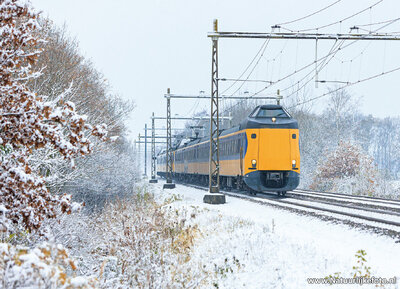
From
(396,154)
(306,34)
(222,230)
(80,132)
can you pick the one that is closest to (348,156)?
(306,34)

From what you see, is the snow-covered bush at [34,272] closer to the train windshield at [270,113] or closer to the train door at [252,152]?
the train door at [252,152]

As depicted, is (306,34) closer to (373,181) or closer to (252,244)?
(252,244)

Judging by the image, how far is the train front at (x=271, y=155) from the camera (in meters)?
20.0

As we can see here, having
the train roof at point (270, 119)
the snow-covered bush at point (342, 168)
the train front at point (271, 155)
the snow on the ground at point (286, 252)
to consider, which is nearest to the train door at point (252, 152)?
the train front at point (271, 155)

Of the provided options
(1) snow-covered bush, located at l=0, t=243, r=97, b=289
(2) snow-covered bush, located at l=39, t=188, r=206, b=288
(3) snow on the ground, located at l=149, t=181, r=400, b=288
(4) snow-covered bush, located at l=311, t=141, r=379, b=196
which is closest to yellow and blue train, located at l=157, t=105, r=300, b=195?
(3) snow on the ground, located at l=149, t=181, r=400, b=288

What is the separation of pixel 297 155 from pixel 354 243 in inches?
440

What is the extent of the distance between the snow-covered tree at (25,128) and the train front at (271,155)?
14174 millimetres

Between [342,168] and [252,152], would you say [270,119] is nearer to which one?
[252,152]

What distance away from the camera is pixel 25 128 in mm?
5656

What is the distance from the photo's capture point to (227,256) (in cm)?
844

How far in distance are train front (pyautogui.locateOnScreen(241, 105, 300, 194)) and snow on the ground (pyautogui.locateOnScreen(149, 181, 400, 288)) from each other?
783 cm

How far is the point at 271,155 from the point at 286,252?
12113 mm

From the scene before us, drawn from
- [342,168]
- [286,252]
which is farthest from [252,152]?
[342,168]

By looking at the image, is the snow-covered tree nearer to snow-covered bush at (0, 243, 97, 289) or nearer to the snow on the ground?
snow-covered bush at (0, 243, 97, 289)
